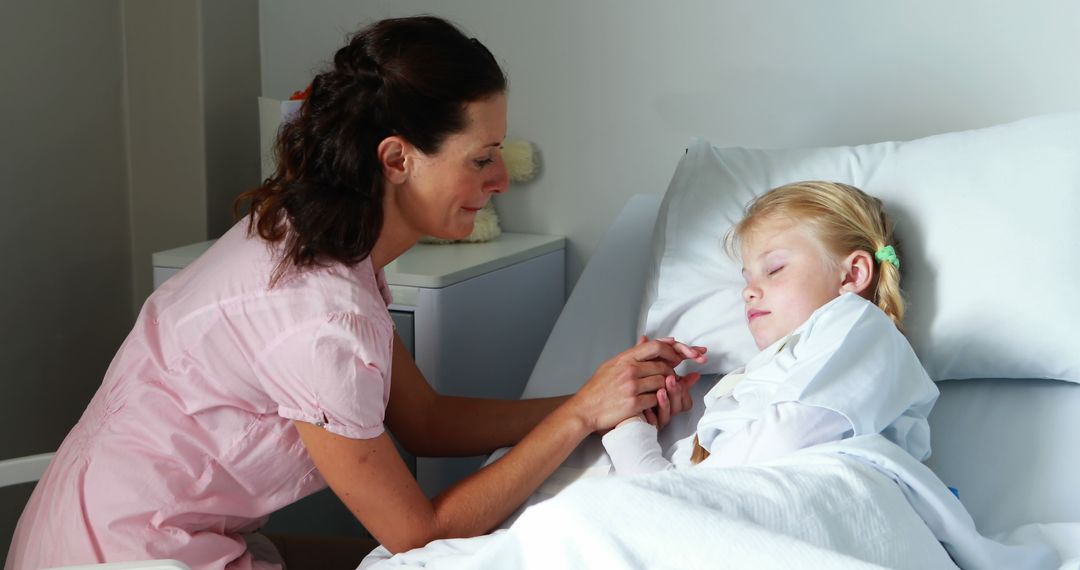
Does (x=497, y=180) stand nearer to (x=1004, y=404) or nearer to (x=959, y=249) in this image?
(x=959, y=249)

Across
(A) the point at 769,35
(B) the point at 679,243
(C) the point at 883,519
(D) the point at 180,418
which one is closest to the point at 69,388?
(D) the point at 180,418

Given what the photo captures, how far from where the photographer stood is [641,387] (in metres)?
1.34

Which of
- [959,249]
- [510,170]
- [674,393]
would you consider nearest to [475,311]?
[510,170]

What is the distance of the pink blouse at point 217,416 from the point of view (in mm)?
1147

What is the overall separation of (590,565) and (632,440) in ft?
1.28

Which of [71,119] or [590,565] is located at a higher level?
[71,119]

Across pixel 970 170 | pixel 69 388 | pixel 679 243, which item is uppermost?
pixel 970 170

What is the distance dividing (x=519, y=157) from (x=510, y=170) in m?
0.03

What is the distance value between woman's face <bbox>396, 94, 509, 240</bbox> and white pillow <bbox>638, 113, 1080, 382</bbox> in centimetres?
37

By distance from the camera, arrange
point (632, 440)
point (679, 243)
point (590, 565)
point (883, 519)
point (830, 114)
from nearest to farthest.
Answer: point (590, 565) < point (883, 519) < point (632, 440) < point (679, 243) < point (830, 114)

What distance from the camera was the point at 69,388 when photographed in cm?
211

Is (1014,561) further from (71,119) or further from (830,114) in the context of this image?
(71,119)

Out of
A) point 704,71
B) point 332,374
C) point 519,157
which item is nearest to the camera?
point 332,374

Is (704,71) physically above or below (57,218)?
above
